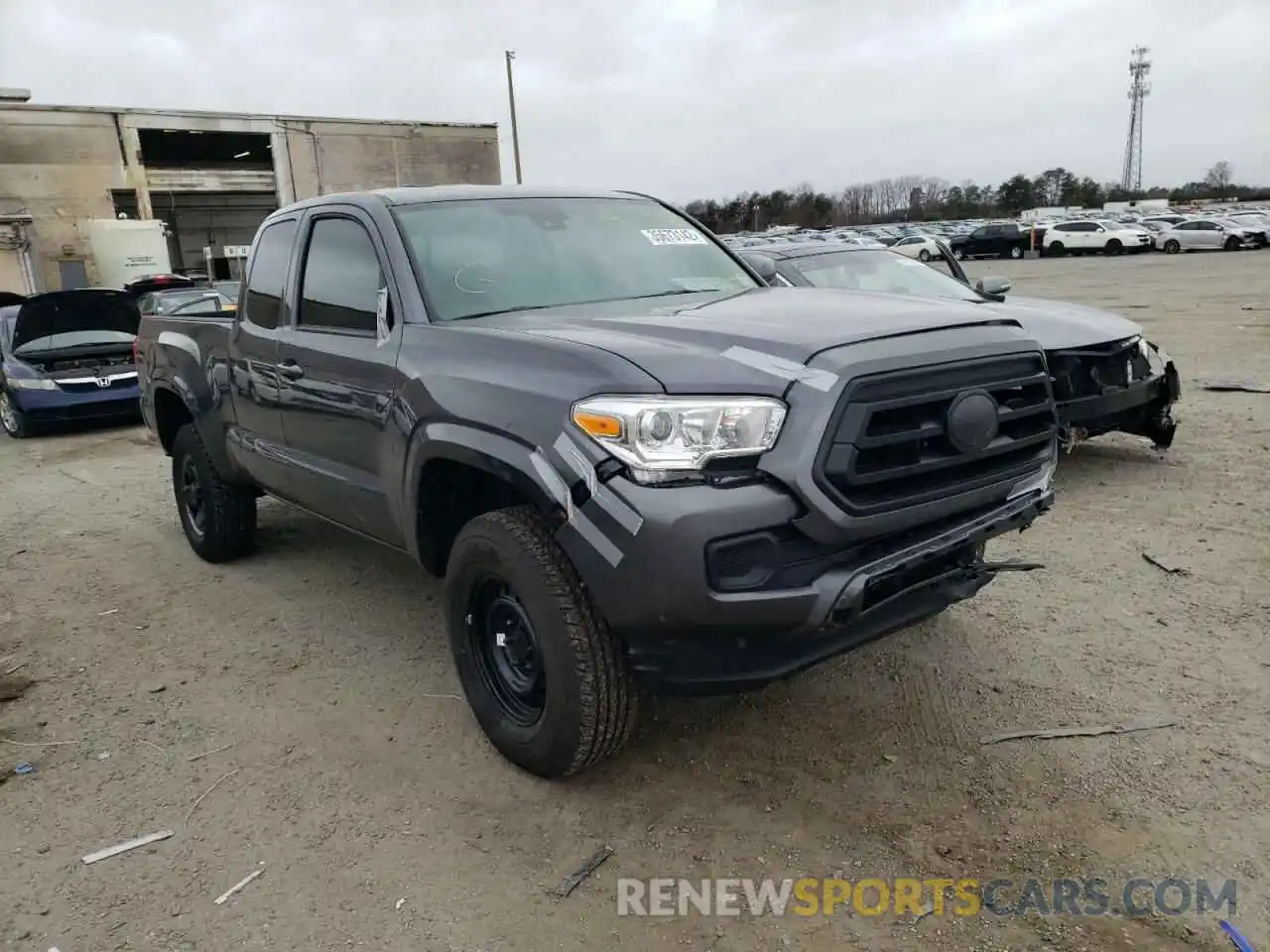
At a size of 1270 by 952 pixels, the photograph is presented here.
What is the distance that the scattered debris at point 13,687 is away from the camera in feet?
13.8

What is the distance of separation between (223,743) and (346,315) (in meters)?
1.76

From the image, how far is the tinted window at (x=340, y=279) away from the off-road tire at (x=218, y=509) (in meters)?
1.62

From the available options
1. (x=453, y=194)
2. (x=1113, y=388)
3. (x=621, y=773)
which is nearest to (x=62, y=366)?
(x=453, y=194)

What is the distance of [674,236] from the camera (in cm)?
442

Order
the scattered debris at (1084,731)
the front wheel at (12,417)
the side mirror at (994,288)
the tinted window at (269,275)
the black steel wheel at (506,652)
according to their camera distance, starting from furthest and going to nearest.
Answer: the front wheel at (12,417), the side mirror at (994,288), the tinted window at (269,275), the scattered debris at (1084,731), the black steel wheel at (506,652)

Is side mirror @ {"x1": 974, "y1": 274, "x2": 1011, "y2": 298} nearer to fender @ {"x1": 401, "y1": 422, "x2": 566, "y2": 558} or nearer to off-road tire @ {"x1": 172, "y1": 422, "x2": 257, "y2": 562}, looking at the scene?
fender @ {"x1": 401, "y1": 422, "x2": 566, "y2": 558}

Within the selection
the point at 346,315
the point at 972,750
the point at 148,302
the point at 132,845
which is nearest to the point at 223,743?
the point at 132,845

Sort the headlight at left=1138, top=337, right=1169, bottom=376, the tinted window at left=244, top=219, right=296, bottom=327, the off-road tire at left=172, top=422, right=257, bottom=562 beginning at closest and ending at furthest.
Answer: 1. the tinted window at left=244, top=219, right=296, bottom=327
2. the off-road tire at left=172, top=422, right=257, bottom=562
3. the headlight at left=1138, top=337, right=1169, bottom=376

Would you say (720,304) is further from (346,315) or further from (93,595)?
(93,595)

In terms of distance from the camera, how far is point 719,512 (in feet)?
8.32

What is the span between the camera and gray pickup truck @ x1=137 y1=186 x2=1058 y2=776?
2613mm

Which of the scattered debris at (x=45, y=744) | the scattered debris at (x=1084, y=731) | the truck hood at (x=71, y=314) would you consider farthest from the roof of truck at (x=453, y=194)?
the truck hood at (x=71, y=314)

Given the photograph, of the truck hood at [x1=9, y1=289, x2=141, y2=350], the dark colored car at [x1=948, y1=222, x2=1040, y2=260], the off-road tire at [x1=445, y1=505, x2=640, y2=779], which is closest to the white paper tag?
the off-road tire at [x1=445, y1=505, x2=640, y2=779]

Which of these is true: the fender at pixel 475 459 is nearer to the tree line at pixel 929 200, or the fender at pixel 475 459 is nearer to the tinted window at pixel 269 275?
the tinted window at pixel 269 275
